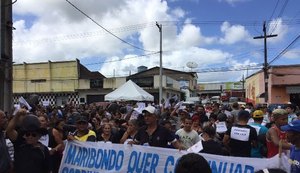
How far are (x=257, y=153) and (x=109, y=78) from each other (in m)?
41.4

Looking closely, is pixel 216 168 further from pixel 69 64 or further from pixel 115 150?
pixel 69 64

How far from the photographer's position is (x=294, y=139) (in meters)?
4.20

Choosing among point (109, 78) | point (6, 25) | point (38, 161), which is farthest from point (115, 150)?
point (109, 78)

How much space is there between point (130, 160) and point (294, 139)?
2.92 m

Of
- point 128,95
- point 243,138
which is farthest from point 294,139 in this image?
point 128,95

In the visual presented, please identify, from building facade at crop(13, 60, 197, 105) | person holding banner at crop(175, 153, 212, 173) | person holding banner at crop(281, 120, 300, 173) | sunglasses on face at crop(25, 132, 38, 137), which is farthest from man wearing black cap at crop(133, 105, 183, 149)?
building facade at crop(13, 60, 197, 105)

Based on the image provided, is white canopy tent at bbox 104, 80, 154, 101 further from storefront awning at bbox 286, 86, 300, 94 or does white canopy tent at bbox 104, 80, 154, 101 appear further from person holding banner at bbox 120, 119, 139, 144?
storefront awning at bbox 286, 86, 300, 94

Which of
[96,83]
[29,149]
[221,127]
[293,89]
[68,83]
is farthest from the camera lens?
[68,83]

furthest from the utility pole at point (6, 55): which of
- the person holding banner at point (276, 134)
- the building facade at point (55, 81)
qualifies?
the building facade at point (55, 81)

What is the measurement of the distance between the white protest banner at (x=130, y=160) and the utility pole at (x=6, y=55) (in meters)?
10.9

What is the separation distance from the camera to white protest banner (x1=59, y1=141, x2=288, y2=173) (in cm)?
567

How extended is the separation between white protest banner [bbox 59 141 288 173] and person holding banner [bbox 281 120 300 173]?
0.97 metres

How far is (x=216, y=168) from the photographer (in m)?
5.75

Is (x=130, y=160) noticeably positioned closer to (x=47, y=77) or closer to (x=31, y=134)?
(x=31, y=134)
